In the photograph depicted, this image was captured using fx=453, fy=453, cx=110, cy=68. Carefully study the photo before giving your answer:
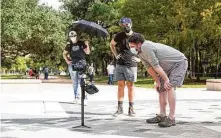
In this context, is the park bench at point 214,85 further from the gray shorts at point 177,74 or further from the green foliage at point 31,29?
the green foliage at point 31,29

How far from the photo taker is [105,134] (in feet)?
21.4

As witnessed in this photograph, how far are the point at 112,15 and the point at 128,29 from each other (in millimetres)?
48910

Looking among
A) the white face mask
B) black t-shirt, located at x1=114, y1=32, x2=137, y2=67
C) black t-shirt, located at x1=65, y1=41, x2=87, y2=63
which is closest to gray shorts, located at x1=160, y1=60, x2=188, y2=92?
black t-shirt, located at x1=114, y1=32, x2=137, y2=67

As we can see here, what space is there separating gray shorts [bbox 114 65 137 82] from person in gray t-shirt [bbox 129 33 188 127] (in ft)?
4.10

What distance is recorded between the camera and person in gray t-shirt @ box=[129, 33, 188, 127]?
23.8 feet

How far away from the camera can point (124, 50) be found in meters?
9.09

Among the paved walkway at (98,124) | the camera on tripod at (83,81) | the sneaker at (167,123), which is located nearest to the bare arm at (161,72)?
the sneaker at (167,123)

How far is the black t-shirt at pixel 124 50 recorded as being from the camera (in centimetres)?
902

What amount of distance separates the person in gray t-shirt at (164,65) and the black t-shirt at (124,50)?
1.34m

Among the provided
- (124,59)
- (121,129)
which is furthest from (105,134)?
(124,59)

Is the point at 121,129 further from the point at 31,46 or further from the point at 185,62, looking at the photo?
the point at 31,46

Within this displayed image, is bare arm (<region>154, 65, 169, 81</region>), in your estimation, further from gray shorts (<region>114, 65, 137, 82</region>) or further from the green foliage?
the green foliage

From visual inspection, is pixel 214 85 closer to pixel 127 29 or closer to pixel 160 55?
pixel 127 29

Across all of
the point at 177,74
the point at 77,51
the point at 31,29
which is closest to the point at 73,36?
the point at 77,51
